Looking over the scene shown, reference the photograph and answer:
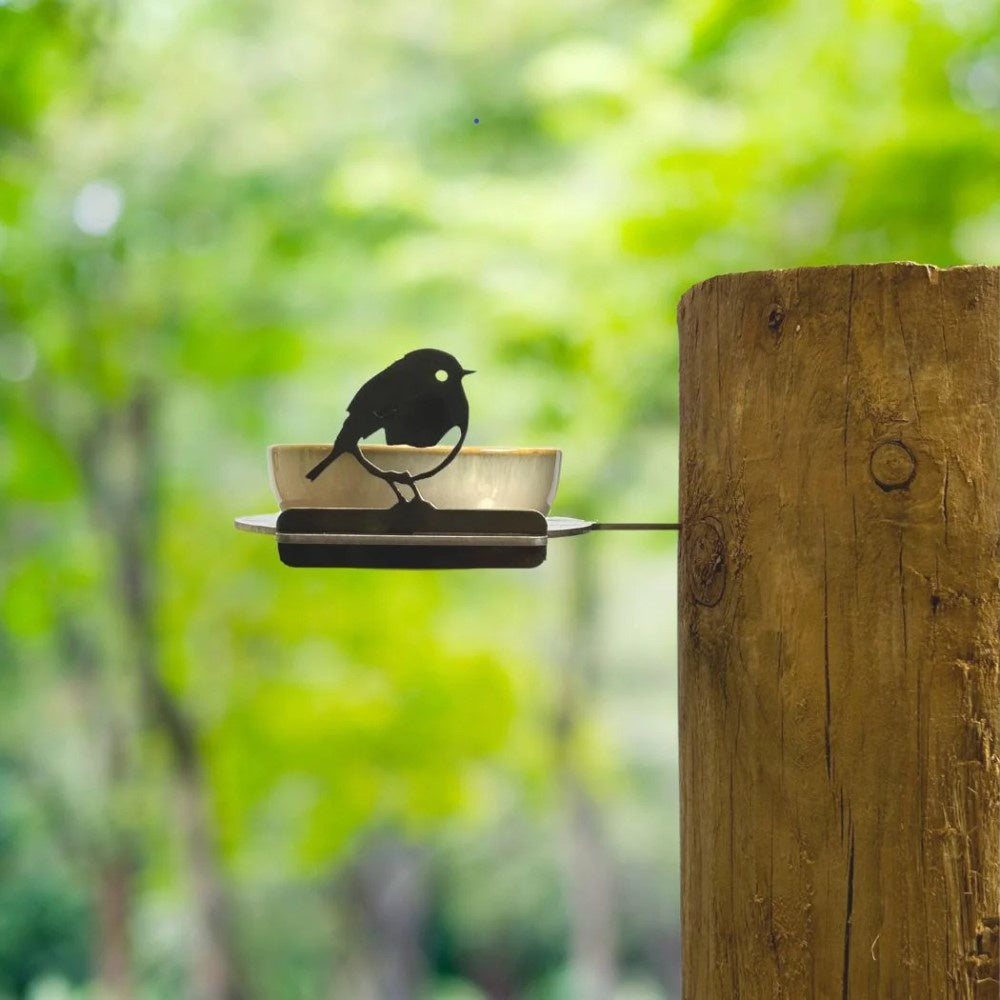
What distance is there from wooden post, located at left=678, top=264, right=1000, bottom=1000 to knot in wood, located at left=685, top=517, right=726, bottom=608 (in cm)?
3

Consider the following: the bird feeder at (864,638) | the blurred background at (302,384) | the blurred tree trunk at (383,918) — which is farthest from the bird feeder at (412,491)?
the blurred tree trunk at (383,918)

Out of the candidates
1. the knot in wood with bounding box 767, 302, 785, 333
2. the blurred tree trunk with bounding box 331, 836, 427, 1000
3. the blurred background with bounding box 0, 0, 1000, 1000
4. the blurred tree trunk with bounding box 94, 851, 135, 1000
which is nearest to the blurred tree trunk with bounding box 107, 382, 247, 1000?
the blurred background with bounding box 0, 0, 1000, 1000

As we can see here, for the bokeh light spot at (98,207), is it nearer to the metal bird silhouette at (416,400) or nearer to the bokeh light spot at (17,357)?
the bokeh light spot at (17,357)

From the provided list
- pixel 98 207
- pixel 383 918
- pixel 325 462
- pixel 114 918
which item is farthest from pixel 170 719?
pixel 325 462

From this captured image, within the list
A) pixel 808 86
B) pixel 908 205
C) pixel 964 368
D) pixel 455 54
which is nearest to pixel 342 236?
pixel 455 54

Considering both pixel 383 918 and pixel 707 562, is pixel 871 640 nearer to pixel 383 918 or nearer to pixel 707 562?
pixel 707 562

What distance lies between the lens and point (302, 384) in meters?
4.12

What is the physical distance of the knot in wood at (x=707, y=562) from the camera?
90 cm

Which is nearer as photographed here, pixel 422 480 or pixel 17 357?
pixel 422 480

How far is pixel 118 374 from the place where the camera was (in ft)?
12.5

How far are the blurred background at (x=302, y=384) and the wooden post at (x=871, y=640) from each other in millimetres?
2308

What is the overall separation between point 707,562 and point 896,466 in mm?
163

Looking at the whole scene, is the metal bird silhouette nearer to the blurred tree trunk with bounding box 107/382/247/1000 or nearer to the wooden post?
the wooden post

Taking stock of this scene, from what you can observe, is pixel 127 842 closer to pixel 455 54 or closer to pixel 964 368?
pixel 455 54
